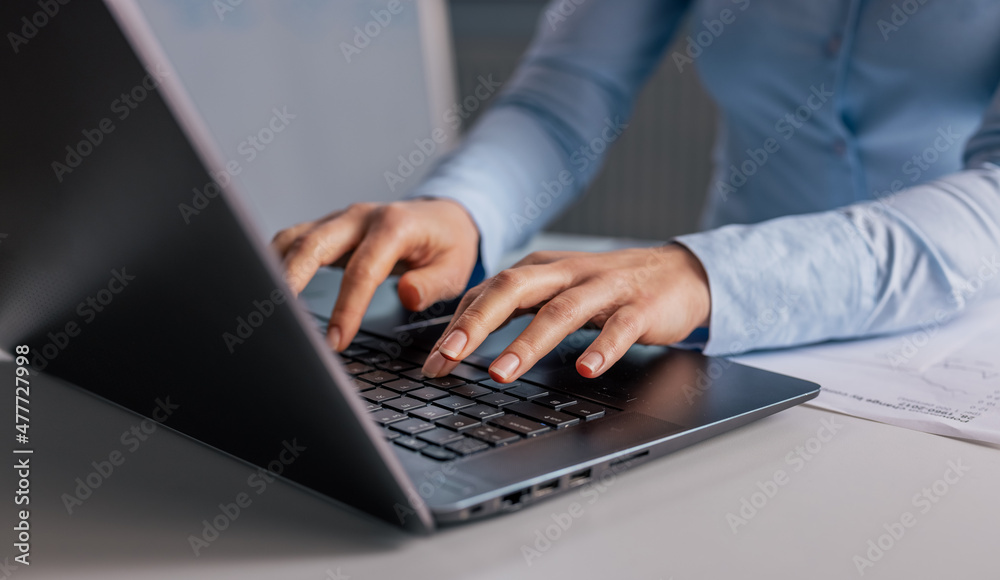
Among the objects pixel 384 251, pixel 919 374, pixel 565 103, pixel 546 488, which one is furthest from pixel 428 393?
pixel 565 103

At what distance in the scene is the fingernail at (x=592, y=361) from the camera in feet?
1.64

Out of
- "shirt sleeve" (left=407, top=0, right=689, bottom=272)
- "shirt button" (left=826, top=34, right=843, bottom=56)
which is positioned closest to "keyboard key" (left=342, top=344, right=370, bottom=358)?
"shirt sleeve" (left=407, top=0, right=689, bottom=272)

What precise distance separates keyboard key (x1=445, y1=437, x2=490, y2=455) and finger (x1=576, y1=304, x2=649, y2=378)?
12 centimetres

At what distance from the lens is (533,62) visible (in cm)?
112

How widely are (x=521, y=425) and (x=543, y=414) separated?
0.02 m

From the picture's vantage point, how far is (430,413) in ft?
1.45

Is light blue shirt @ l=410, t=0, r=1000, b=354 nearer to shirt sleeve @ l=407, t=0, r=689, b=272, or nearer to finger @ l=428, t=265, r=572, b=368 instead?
shirt sleeve @ l=407, t=0, r=689, b=272

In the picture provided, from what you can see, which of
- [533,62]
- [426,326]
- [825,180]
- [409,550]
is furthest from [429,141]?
[409,550]

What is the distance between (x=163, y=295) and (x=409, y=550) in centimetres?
16

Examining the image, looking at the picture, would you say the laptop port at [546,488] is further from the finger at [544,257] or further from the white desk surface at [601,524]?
the finger at [544,257]

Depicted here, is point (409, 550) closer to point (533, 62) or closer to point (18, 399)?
point (18, 399)

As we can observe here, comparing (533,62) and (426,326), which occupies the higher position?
(533,62)

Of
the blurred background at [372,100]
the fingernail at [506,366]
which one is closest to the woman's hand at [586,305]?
the fingernail at [506,366]

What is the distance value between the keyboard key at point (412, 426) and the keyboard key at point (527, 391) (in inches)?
2.7
